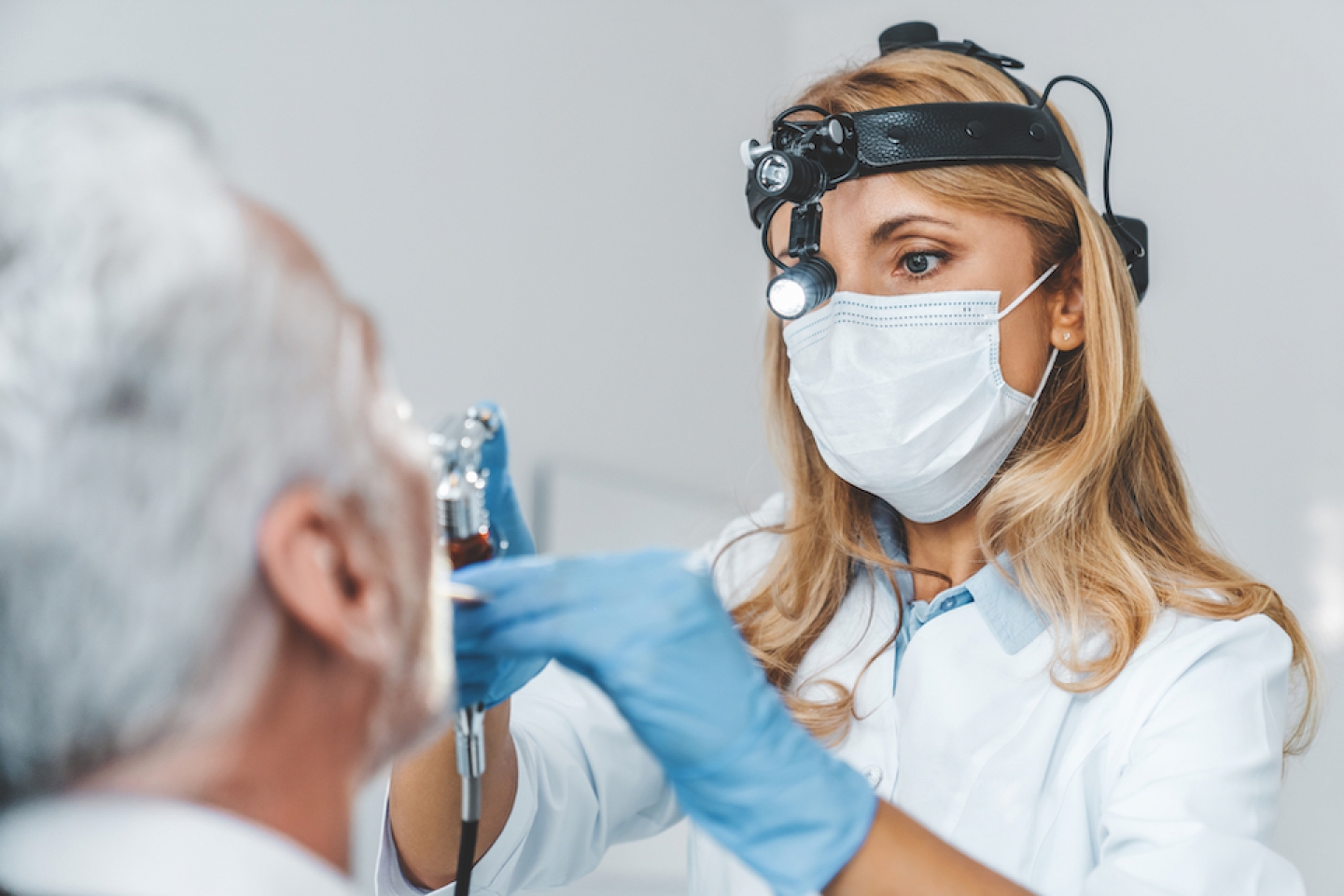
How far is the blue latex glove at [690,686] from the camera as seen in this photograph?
0.84m

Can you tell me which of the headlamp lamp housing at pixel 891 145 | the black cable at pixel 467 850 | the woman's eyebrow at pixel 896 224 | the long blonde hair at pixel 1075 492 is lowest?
the black cable at pixel 467 850

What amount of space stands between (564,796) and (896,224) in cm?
75

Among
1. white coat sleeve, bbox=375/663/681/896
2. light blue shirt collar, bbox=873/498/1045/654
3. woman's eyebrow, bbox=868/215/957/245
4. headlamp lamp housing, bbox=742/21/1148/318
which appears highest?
headlamp lamp housing, bbox=742/21/1148/318

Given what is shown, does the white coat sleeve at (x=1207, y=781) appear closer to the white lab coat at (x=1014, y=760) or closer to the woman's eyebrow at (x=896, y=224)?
the white lab coat at (x=1014, y=760)

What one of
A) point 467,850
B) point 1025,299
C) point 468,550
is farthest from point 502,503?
point 1025,299

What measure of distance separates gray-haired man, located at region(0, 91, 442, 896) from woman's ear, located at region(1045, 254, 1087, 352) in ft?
3.29

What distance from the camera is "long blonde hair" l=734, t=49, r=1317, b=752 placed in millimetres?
1335

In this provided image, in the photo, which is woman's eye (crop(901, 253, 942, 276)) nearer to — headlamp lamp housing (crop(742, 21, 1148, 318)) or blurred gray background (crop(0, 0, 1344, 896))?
headlamp lamp housing (crop(742, 21, 1148, 318))

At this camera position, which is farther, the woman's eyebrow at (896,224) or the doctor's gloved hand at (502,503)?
the woman's eyebrow at (896,224)

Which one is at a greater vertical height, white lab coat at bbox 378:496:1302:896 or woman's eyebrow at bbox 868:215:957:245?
woman's eyebrow at bbox 868:215:957:245

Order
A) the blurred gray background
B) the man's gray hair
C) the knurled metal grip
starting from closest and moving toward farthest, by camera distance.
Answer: the man's gray hair, the knurled metal grip, the blurred gray background

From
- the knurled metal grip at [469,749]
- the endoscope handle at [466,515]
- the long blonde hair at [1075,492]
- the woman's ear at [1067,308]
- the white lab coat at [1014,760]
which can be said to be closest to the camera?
the endoscope handle at [466,515]

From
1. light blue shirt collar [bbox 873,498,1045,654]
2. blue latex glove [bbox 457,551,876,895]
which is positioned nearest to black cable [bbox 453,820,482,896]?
blue latex glove [bbox 457,551,876,895]

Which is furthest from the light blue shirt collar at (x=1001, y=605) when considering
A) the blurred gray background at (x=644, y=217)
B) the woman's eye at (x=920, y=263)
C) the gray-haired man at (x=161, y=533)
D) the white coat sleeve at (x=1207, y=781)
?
the gray-haired man at (x=161, y=533)
